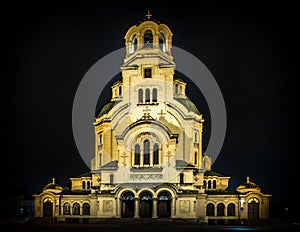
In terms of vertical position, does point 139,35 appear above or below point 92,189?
above

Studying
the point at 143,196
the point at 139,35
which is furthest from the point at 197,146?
the point at 139,35

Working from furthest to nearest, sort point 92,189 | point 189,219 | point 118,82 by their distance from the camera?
point 118,82, point 92,189, point 189,219

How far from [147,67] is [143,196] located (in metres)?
13.3

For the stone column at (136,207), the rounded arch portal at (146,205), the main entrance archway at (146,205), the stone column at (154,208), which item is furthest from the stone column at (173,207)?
the stone column at (136,207)

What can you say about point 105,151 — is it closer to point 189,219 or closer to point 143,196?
point 143,196

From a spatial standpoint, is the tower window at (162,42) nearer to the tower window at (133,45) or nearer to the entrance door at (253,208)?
the tower window at (133,45)

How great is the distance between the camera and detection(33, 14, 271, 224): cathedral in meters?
56.3

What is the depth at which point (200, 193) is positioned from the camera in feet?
189

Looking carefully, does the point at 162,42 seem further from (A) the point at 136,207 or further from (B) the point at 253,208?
(B) the point at 253,208

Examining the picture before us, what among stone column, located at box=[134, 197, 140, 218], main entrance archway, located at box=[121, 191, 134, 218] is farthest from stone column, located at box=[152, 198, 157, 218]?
main entrance archway, located at box=[121, 191, 134, 218]

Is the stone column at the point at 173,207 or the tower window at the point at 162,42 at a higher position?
the tower window at the point at 162,42

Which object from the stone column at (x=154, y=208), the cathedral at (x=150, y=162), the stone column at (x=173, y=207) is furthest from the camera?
the cathedral at (x=150, y=162)

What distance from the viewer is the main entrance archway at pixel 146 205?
187 ft

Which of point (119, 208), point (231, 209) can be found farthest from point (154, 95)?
point (231, 209)
